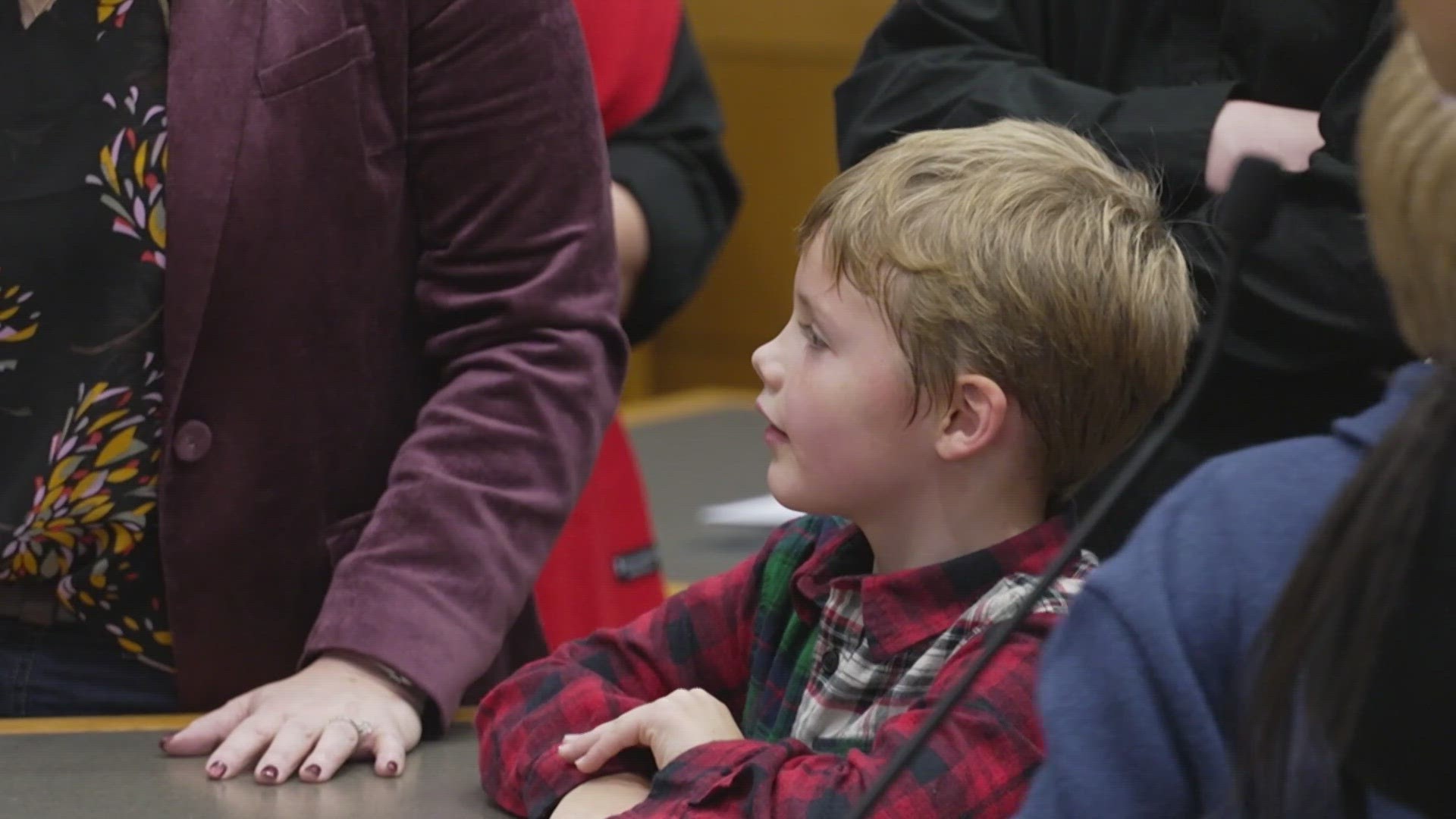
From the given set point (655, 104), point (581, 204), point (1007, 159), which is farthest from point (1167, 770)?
point (655, 104)

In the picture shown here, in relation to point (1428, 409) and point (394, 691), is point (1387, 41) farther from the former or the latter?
point (394, 691)

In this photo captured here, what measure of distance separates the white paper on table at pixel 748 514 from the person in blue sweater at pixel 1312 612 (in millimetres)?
1830

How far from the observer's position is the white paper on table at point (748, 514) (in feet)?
8.48

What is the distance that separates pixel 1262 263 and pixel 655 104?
2.96 feet

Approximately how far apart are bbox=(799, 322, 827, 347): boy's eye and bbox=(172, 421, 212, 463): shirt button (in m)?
0.42

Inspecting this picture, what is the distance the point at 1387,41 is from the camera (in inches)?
42.4

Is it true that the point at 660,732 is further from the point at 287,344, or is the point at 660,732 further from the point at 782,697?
the point at 287,344

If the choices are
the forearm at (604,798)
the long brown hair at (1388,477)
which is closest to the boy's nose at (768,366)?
the forearm at (604,798)

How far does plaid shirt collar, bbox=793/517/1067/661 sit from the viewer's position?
3.26 ft

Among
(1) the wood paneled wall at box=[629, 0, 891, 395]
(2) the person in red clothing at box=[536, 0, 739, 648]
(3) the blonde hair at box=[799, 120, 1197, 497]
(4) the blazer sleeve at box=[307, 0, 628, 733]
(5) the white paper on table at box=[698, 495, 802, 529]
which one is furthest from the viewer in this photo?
(1) the wood paneled wall at box=[629, 0, 891, 395]

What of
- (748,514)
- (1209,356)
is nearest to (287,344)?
(1209,356)

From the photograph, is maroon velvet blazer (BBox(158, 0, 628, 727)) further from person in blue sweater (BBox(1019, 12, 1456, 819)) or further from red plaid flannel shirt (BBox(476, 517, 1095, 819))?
person in blue sweater (BBox(1019, 12, 1456, 819))

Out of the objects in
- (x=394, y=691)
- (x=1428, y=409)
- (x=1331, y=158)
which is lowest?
(x=394, y=691)

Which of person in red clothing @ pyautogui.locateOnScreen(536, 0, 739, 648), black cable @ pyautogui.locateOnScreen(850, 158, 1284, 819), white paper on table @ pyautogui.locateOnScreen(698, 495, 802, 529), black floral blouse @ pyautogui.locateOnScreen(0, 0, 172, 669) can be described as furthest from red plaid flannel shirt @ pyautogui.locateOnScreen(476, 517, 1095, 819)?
white paper on table @ pyautogui.locateOnScreen(698, 495, 802, 529)
